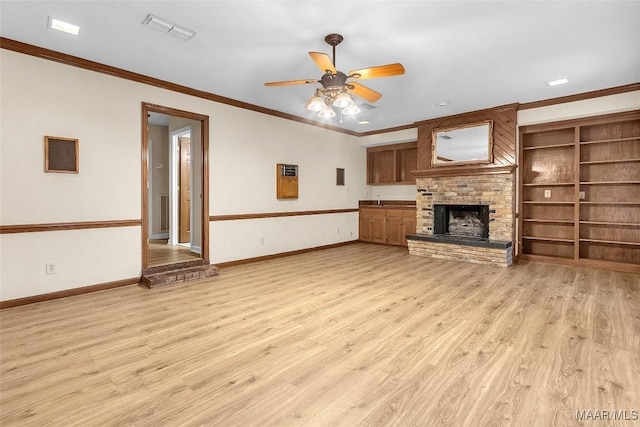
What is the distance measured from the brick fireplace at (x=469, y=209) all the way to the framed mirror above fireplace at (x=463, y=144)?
1.07 feet

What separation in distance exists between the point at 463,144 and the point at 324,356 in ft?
17.5

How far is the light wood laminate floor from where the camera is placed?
1.78 meters

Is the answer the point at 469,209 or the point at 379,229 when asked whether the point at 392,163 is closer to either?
the point at 379,229

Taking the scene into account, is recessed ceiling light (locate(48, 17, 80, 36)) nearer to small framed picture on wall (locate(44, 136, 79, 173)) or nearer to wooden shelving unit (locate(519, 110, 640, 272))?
small framed picture on wall (locate(44, 136, 79, 173))

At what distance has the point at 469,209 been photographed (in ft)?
21.0

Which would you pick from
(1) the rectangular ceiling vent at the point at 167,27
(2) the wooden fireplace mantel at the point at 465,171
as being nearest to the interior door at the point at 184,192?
(1) the rectangular ceiling vent at the point at 167,27

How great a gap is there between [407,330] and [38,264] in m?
3.99

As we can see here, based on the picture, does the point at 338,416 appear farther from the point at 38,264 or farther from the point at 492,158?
the point at 492,158

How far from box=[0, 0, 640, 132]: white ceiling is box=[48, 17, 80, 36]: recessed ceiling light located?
0.05m

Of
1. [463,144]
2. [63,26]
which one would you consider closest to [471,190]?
[463,144]

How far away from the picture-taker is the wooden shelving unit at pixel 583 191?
5.16 meters

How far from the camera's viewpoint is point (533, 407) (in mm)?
1793

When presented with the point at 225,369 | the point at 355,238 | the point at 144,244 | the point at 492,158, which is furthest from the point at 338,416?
the point at 355,238

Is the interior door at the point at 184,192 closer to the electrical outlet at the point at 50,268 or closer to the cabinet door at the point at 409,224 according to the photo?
the electrical outlet at the point at 50,268
